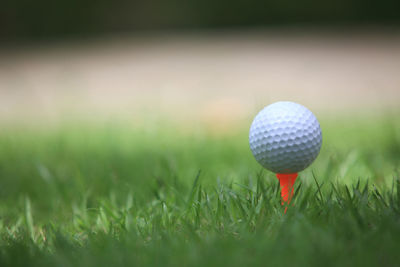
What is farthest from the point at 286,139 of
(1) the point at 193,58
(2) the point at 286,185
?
(1) the point at 193,58

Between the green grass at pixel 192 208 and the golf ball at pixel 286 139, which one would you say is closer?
the green grass at pixel 192 208

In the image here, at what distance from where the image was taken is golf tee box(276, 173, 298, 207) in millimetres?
1260

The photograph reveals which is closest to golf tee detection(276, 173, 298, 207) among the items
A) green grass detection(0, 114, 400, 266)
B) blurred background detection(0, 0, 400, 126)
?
green grass detection(0, 114, 400, 266)

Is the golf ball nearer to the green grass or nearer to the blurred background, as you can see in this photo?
the green grass

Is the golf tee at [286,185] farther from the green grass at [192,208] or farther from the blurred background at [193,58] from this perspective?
the blurred background at [193,58]

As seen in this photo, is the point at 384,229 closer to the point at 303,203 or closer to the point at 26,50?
the point at 303,203

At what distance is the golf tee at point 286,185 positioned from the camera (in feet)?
4.13

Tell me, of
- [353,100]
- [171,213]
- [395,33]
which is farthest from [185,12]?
[171,213]

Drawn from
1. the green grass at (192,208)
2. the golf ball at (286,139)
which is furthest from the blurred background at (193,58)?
the golf ball at (286,139)

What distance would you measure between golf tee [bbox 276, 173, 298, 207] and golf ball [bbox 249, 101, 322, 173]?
0.04 m

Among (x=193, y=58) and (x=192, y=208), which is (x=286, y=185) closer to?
(x=192, y=208)

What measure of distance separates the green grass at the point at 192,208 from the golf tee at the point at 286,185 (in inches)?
0.9

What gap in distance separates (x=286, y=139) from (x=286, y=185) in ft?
0.49

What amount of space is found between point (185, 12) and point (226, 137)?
5.04m
